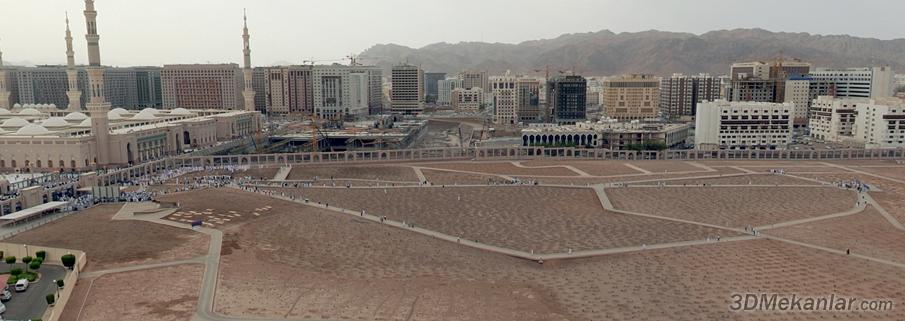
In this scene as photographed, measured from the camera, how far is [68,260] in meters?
27.5

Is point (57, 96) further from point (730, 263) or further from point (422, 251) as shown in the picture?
point (730, 263)

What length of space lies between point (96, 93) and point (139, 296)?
37755 mm

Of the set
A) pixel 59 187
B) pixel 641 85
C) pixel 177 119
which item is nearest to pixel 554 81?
pixel 641 85

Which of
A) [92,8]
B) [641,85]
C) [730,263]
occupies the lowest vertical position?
[730,263]

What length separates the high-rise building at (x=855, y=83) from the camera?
3937 inches

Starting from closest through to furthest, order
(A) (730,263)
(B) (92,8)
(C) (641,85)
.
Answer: (A) (730,263)
(B) (92,8)
(C) (641,85)

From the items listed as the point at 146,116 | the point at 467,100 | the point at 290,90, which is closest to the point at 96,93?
the point at 146,116

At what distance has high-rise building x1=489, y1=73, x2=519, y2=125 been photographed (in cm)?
11638

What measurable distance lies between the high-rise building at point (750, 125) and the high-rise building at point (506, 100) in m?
44.2

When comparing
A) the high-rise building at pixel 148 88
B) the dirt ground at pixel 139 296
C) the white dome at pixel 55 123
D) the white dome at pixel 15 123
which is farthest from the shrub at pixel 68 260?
the high-rise building at pixel 148 88

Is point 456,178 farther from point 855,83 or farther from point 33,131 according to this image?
point 855,83

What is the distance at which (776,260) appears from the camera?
105ft

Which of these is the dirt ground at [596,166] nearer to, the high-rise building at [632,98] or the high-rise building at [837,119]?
the high-rise building at [837,119]

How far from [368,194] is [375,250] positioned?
15.1m
